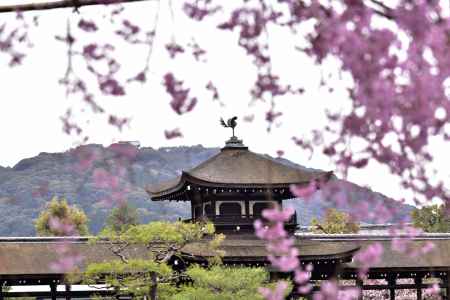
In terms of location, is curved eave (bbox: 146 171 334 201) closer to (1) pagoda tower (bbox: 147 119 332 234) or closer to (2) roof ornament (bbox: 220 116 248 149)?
(1) pagoda tower (bbox: 147 119 332 234)

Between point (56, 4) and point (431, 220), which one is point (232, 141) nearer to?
point (56, 4)

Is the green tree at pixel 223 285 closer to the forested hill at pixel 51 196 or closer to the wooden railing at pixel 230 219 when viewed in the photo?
the wooden railing at pixel 230 219

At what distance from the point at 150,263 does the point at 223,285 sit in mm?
1548

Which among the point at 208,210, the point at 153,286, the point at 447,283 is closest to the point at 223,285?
the point at 153,286

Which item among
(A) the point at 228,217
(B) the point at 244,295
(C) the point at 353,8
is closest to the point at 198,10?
(C) the point at 353,8

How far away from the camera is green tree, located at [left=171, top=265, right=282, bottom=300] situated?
62.4 ft

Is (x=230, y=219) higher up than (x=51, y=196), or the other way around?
(x=51, y=196)

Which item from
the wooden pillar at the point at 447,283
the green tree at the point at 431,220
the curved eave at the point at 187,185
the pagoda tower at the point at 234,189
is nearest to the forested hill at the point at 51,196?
the green tree at the point at 431,220

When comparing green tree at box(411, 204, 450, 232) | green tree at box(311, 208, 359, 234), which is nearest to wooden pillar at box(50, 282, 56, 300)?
green tree at box(311, 208, 359, 234)

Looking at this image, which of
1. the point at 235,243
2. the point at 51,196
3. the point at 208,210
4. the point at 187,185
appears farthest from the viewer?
the point at 51,196

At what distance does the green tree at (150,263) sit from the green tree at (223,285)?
611 millimetres

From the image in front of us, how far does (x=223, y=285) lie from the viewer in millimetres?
19328

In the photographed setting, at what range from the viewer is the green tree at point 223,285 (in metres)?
19.0

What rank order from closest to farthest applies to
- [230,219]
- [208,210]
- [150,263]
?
1. [150,263]
2. [230,219]
3. [208,210]
